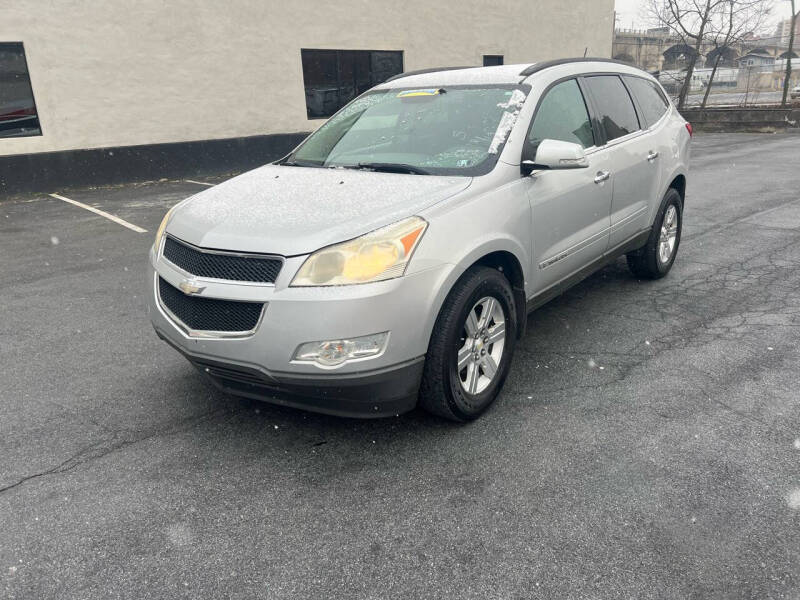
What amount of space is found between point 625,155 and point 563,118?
2.71ft

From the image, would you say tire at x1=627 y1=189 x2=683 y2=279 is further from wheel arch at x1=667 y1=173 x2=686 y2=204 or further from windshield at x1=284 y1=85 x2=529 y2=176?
windshield at x1=284 y1=85 x2=529 y2=176

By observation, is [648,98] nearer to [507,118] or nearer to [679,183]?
[679,183]

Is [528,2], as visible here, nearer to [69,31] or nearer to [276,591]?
[69,31]

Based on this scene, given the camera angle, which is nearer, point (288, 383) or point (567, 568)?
point (567, 568)

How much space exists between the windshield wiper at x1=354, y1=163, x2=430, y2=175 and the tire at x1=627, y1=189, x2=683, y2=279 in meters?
2.68

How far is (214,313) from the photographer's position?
3.02 m

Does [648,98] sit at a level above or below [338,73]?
below

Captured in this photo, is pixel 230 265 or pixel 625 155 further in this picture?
pixel 625 155

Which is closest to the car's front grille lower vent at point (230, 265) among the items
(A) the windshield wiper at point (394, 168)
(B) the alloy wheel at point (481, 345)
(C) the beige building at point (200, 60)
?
(B) the alloy wheel at point (481, 345)

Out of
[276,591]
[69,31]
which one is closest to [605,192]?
[276,591]

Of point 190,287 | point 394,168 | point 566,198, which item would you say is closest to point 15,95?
point 394,168

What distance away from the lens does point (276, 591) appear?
2.32 meters

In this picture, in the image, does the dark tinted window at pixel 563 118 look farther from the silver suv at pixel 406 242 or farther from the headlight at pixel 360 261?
the headlight at pixel 360 261

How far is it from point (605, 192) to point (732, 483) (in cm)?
Answer: 228
